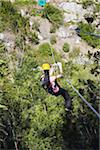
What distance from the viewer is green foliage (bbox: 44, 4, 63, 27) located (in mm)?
41344

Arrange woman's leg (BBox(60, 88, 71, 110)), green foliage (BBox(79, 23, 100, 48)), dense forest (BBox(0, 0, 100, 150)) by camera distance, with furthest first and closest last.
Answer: green foliage (BBox(79, 23, 100, 48)) < dense forest (BBox(0, 0, 100, 150)) < woman's leg (BBox(60, 88, 71, 110))

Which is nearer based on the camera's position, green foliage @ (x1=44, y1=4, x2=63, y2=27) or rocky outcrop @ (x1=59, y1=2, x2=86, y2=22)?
green foliage @ (x1=44, y1=4, x2=63, y2=27)

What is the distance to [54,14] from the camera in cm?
4191

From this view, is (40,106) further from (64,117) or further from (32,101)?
(64,117)

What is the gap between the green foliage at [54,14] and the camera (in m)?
41.3

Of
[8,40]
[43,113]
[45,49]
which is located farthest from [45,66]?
[8,40]

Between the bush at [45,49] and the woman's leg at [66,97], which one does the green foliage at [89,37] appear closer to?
the bush at [45,49]

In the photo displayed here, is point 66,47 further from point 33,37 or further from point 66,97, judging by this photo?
point 66,97

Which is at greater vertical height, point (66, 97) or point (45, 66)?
point (45, 66)

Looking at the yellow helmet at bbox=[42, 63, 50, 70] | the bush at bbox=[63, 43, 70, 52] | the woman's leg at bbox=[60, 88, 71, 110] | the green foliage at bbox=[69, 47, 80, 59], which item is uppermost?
the yellow helmet at bbox=[42, 63, 50, 70]

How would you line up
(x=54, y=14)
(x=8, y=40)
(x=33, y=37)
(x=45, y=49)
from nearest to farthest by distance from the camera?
(x=8, y=40) < (x=45, y=49) < (x=33, y=37) < (x=54, y=14)

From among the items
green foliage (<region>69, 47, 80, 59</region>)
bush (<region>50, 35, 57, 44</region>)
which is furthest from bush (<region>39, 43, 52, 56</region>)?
green foliage (<region>69, 47, 80, 59</region>)

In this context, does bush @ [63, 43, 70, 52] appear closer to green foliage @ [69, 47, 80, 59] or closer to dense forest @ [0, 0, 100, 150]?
green foliage @ [69, 47, 80, 59]

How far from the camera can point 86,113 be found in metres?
29.8
